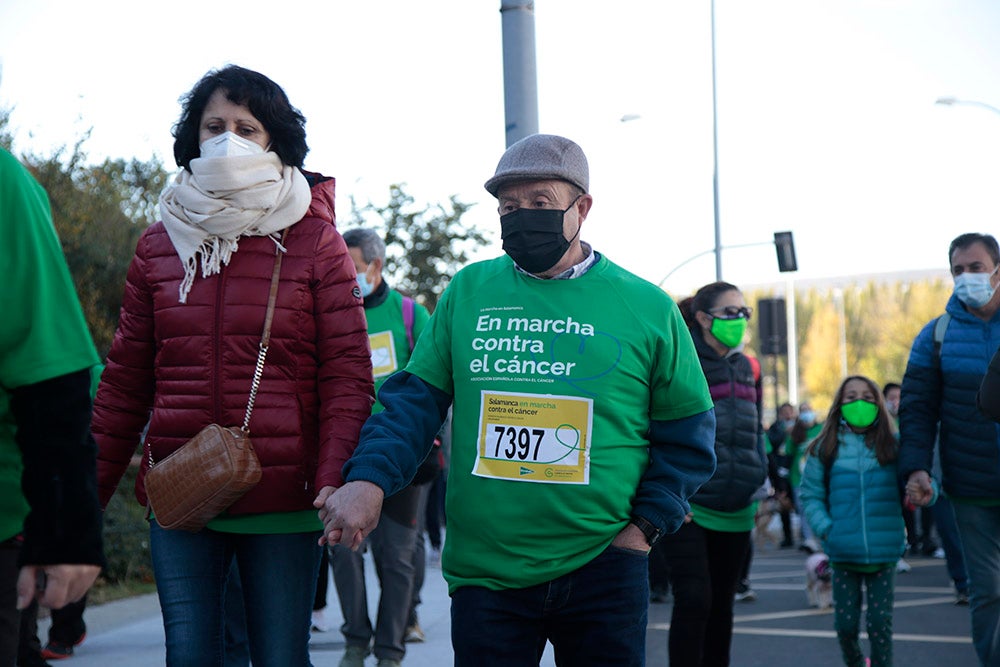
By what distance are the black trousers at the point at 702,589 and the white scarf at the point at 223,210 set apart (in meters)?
2.73

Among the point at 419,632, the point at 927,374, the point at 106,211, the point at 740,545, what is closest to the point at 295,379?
the point at 740,545

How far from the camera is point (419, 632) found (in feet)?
23.9

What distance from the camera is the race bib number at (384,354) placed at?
616 centimetres

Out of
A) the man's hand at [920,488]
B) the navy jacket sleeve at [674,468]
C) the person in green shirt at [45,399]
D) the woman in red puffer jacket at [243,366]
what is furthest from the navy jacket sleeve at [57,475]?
the man's hand at [920,488]

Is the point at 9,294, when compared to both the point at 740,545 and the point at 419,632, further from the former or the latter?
the point at 419,632

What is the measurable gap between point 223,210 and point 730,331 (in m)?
3.14

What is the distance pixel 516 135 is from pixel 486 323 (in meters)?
3.34

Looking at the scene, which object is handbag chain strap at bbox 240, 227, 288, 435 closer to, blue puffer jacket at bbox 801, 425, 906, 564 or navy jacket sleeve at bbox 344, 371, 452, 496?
navy jacket sleeve at bbox 344, 371, 452, 496

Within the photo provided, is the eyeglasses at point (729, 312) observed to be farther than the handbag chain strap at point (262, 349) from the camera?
Yes

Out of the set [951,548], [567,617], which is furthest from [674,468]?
[951,548]

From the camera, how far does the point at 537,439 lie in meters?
3.13

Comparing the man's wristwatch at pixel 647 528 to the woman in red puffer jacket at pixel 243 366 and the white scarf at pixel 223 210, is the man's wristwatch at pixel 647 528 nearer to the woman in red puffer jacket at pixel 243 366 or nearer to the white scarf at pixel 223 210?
the woman in red puffer jacket at pixel 243 366

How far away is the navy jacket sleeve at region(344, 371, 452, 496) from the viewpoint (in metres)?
3.11

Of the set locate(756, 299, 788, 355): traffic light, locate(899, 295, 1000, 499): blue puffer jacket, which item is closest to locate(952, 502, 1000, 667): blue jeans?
locate(899, 295, 1000, 499): blue puffer jacket
